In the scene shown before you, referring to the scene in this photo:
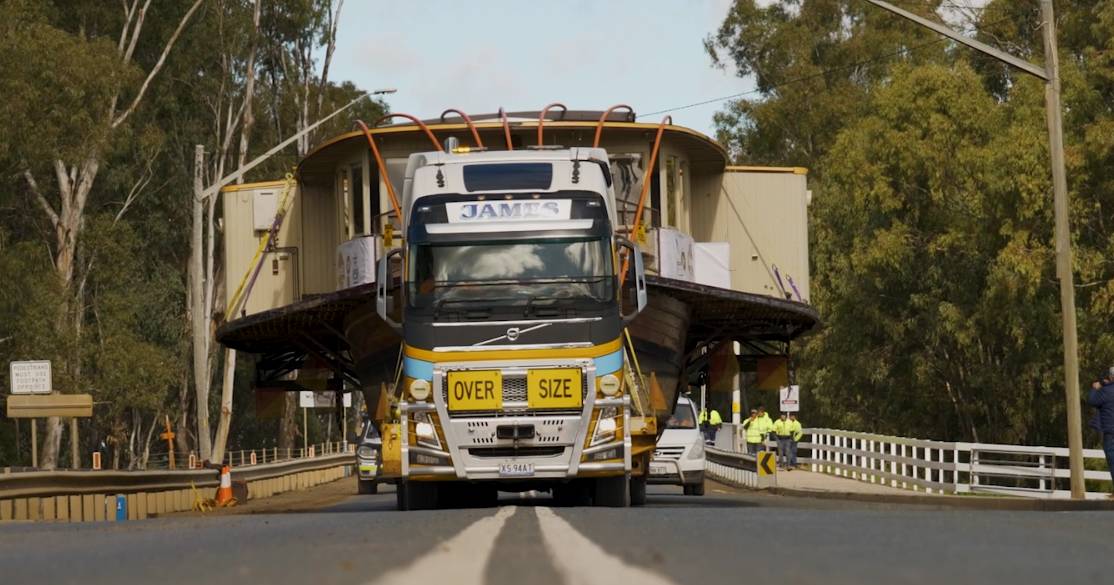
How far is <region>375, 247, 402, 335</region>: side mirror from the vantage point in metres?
19.1

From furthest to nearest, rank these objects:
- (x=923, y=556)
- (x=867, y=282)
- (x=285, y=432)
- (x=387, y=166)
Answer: (x=285, y=432), (x=867, y=282), (x=387, y=166), (x=923, y=556)

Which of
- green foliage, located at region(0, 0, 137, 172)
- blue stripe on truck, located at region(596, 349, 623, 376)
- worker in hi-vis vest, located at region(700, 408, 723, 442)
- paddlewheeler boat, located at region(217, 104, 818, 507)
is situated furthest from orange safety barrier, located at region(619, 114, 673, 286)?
worker in hi-vis vest, located at region(700, 408, 723, 442)

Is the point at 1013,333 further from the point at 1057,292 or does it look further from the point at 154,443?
the point at 154,443

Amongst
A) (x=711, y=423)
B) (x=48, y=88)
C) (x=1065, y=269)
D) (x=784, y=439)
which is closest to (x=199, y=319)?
(x=48, y=88)

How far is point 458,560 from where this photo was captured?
25.4ft

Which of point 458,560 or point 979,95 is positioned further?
point 979,95

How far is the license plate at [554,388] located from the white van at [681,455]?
10989 millimetres

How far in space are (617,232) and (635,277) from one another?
101 inches

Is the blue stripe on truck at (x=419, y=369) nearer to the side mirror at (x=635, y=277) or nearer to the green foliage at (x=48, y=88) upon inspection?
the side mirror at (x=635, y=277)

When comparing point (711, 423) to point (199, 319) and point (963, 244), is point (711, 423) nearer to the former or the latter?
point (963, 244)

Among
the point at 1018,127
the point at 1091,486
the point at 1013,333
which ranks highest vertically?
the point at 1018,127

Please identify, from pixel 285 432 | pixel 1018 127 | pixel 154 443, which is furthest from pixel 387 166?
pixel 154 443

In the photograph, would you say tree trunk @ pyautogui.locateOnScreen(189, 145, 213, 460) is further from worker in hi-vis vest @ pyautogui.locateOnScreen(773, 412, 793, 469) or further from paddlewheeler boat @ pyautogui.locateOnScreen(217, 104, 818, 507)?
worker in hi-vis vest @ pyautogui.locateOnScreen(773, 412, 793, 469)

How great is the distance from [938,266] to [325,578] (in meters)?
43.2
